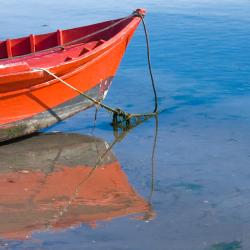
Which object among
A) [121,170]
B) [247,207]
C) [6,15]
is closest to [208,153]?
[121,170]

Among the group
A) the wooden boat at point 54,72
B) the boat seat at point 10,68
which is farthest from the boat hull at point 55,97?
the boat seat at point 10,68

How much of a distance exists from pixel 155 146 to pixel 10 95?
2.10m

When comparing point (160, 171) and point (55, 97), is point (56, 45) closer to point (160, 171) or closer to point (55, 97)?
point (55, 97)

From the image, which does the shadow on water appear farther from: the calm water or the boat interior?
the boat interior

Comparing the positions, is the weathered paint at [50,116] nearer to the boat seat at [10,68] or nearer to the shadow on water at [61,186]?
Answer: the shadow on water at [61,186]

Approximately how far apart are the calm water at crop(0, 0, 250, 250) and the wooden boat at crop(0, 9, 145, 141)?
438 mm

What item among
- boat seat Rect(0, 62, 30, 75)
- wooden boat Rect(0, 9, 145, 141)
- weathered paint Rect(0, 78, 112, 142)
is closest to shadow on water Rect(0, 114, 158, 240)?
weathered paint Rect(0, 78, 112, 142)

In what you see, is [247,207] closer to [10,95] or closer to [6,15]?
[10,95]

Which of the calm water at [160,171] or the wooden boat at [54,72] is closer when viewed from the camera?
the calm water at [160,171]

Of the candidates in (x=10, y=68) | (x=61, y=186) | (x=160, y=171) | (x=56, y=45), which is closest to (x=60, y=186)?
(x=61, y=186)

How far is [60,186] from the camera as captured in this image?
6570 mm

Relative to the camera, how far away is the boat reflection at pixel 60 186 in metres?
5.66

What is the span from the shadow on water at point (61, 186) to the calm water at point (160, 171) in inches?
0.5

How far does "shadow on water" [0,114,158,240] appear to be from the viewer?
565 cm
